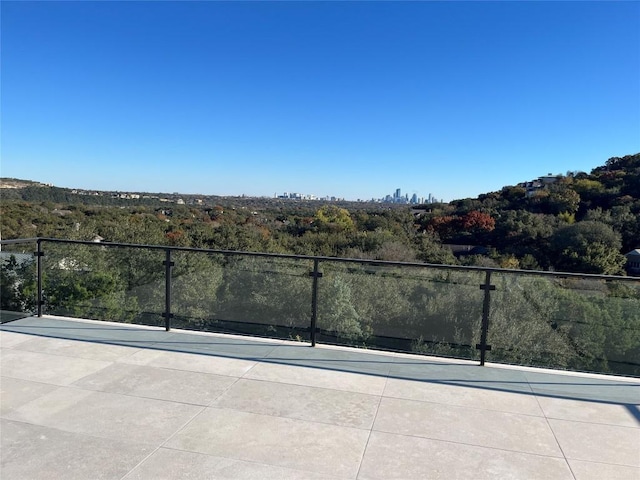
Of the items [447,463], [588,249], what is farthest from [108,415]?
[588,249]

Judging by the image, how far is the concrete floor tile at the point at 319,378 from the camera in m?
3.25

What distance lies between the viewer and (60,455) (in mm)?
2195

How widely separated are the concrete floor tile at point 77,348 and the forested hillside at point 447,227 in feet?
39.0

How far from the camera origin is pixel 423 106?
2359cm

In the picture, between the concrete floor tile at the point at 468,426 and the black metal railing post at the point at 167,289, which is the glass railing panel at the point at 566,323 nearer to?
the concrete floor tile at the point at 468,426

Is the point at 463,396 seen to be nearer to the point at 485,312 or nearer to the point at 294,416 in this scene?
the point at 485,312

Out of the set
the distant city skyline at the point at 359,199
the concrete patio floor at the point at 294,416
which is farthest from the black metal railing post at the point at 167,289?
the distant city skyline at the point at 359,199

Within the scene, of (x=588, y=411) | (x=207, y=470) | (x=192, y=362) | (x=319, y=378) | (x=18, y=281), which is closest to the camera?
(x=207, y=470)

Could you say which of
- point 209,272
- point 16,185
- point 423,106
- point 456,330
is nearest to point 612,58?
point 423,106

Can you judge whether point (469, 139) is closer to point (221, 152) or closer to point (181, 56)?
point (221, 152)

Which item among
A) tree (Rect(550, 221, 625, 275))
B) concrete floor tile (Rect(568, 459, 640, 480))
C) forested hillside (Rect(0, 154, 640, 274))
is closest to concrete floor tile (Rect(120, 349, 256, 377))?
concrete floor tile (Rect(568, 459, 640, 480))

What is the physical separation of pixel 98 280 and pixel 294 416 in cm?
357

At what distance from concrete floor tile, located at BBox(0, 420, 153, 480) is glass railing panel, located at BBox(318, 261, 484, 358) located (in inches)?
94.4

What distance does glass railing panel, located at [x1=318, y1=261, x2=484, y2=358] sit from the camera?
13.5ft
